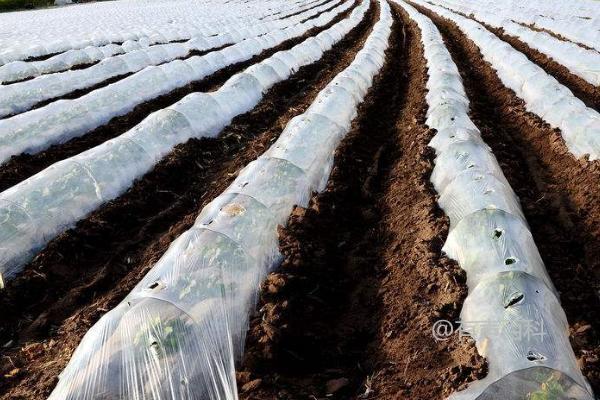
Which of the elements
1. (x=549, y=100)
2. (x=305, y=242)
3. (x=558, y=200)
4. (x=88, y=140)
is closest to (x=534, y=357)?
(x=305, y=242)

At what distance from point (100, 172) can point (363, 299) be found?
345 cm

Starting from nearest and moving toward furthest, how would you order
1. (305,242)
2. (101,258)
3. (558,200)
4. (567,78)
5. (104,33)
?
(305,242) → (101,258) → (558,200) → (567,78) → (104,33)

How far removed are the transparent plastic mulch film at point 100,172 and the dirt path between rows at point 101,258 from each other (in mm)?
141

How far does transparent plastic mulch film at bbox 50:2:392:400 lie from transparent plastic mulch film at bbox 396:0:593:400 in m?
1.51

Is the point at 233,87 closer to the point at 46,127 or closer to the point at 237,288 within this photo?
the point at 46,127

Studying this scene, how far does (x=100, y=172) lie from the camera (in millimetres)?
5492

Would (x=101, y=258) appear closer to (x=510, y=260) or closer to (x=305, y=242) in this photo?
(x=305, y=242)

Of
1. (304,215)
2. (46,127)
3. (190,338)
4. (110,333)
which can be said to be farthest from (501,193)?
(46,127)

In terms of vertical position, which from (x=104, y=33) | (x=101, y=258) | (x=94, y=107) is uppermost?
(x=94, y=107)

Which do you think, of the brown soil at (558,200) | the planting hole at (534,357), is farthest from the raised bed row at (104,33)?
the planting hole at (534,357)

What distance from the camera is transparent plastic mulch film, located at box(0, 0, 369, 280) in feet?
15.1

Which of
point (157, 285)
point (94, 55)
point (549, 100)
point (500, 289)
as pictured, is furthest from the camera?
point (94, 55)

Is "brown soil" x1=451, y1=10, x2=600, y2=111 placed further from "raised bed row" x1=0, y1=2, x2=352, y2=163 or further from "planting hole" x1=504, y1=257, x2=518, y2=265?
"raised bed row" x1=0, y1=2, x2=352, y2=163

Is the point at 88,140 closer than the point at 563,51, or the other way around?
the point at 88,140
